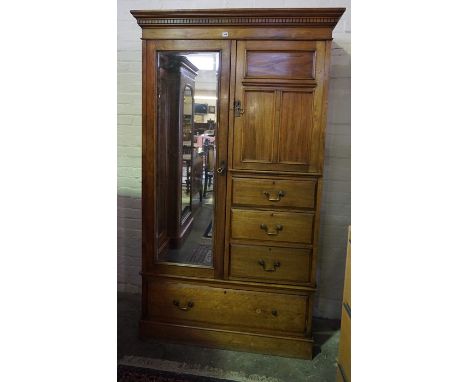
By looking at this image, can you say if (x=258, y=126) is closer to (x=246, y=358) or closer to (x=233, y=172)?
(x=233, y=172)

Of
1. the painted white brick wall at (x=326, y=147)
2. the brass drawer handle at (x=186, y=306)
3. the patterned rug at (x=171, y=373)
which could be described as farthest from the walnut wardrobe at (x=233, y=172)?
the painted white brick wall at (x=326, y=147)

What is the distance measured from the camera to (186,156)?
6.74 ft

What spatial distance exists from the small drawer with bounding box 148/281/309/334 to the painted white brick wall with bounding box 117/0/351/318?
55cm

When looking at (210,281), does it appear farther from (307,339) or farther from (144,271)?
(307,339)

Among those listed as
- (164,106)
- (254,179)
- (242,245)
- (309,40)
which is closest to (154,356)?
(242,245)

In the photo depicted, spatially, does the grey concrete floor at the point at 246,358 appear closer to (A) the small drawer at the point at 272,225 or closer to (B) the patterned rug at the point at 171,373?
(B) the patterned rug at the point at 171,373

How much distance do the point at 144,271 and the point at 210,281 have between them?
41cm

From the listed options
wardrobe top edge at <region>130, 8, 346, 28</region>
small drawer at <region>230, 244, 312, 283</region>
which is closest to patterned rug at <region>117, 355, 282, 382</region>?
small drawer at <region>230, 244, 312, 283</region>

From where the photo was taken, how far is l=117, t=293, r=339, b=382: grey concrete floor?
1906 millimetres

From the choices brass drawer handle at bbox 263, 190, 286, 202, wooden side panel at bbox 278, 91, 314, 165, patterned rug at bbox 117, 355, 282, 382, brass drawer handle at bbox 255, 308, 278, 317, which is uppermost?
wooden side panel at bbox 278, 91, 314, 165

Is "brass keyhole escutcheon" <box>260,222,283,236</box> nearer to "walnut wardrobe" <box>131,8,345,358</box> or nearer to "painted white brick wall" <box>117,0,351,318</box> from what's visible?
"walnut wardrobe" <box>131,8,345,358</box>

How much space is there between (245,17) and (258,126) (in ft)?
1.78

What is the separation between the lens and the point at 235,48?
1782 mm
